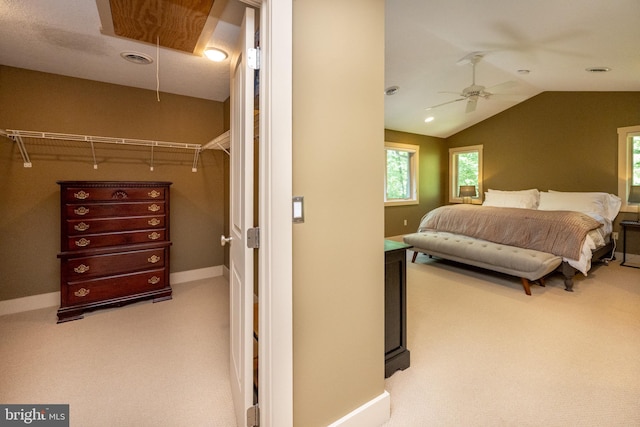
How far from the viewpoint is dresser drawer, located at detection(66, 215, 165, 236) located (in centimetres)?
266

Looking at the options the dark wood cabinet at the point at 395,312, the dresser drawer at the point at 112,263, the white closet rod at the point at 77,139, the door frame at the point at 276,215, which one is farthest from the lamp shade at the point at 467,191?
the door frame at the point at 276,215

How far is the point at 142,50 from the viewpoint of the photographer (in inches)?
97.3

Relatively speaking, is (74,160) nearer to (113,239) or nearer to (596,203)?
(113,239)

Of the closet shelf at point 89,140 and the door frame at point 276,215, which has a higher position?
the closet shelf at point 89,140

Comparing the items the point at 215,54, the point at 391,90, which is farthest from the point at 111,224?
the point at 391,90

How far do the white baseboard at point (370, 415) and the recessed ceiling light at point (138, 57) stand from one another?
3.11 meters

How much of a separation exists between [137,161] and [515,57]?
4.82m

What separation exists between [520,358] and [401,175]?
202 inches

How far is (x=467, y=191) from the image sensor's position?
→ 6660 millimetres

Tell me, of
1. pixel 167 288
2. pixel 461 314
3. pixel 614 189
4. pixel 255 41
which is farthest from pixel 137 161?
pixel 614 189

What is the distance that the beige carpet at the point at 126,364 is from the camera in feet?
5.33

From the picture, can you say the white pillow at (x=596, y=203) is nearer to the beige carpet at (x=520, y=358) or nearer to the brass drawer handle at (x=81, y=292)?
the beige carpet at (x=520, y=358)

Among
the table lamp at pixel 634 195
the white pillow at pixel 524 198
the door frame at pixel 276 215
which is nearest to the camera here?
the door frame at pixel 276 215

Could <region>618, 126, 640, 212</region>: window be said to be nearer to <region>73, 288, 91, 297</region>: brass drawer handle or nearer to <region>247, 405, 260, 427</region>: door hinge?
<region>247, 405, 260, 427</region>: door hinge
